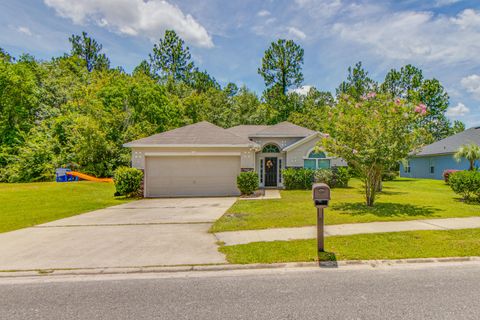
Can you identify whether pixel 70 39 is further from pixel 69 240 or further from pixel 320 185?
pixel 320 185

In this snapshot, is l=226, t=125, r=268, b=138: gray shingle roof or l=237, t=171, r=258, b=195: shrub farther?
l=226, t=125, r=268, b=138: gray shingle roof

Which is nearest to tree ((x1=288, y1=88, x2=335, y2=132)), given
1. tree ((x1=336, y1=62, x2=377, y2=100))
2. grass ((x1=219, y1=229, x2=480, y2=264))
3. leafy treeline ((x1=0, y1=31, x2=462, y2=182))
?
leafy treeline ((x1=0, y1=31, x2=462, y2=182))

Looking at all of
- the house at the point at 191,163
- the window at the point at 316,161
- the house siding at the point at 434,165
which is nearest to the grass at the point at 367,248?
the house at the point at 191,163

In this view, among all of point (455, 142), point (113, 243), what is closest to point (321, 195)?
point (113, 243)

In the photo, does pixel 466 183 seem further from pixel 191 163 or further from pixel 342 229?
pixel 191 163

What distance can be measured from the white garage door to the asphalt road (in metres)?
11.9

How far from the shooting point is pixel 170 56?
43938mm

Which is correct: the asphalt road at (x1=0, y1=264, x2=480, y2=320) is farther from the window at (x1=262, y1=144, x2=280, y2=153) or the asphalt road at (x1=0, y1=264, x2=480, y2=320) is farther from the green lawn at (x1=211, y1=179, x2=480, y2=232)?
the window at (x1=262, y1=144, x2=280, y2=153)

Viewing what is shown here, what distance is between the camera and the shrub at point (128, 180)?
15562 mm

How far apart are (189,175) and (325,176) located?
9137mm

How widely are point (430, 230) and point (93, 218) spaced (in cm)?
1056

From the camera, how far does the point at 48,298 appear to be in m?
4.09

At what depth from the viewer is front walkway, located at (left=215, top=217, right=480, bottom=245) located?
6.85 meters

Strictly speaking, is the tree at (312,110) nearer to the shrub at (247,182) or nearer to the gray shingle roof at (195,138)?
the gray shingle roof at (195,138)
